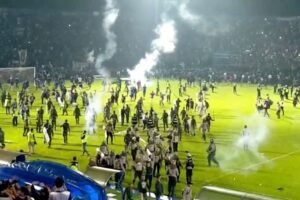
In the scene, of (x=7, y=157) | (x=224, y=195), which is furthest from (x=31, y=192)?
(x=7, y=157)

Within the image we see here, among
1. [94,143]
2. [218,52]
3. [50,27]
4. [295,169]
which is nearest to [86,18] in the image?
[50,27]

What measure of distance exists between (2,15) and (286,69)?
2196 cm

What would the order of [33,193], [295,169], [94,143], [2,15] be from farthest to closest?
[2,15] < [94,143] < [295,169] < [33,193]

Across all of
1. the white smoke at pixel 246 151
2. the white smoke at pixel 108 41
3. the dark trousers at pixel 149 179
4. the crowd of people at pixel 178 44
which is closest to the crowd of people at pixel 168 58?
the crowd of people at pixel 178 44

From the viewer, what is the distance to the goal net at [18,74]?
3828 centimetres

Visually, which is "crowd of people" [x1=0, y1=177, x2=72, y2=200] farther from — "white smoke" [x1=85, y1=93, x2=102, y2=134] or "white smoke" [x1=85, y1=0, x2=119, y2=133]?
"white smoke" [x1=85, y1=0, x2=119, y2=133]

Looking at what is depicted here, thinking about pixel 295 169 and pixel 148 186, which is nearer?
pixel 148 186

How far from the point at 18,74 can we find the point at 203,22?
1663 cm

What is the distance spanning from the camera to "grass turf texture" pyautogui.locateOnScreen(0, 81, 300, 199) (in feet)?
A: 55.2

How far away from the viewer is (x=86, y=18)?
49.8 m

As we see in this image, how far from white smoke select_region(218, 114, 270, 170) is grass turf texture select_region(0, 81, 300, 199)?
0.03 metres

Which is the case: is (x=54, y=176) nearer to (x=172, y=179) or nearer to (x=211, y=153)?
(x=172, y=179)

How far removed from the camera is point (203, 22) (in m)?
49.0

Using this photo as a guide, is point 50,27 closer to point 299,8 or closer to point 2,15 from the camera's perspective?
point 2,15
